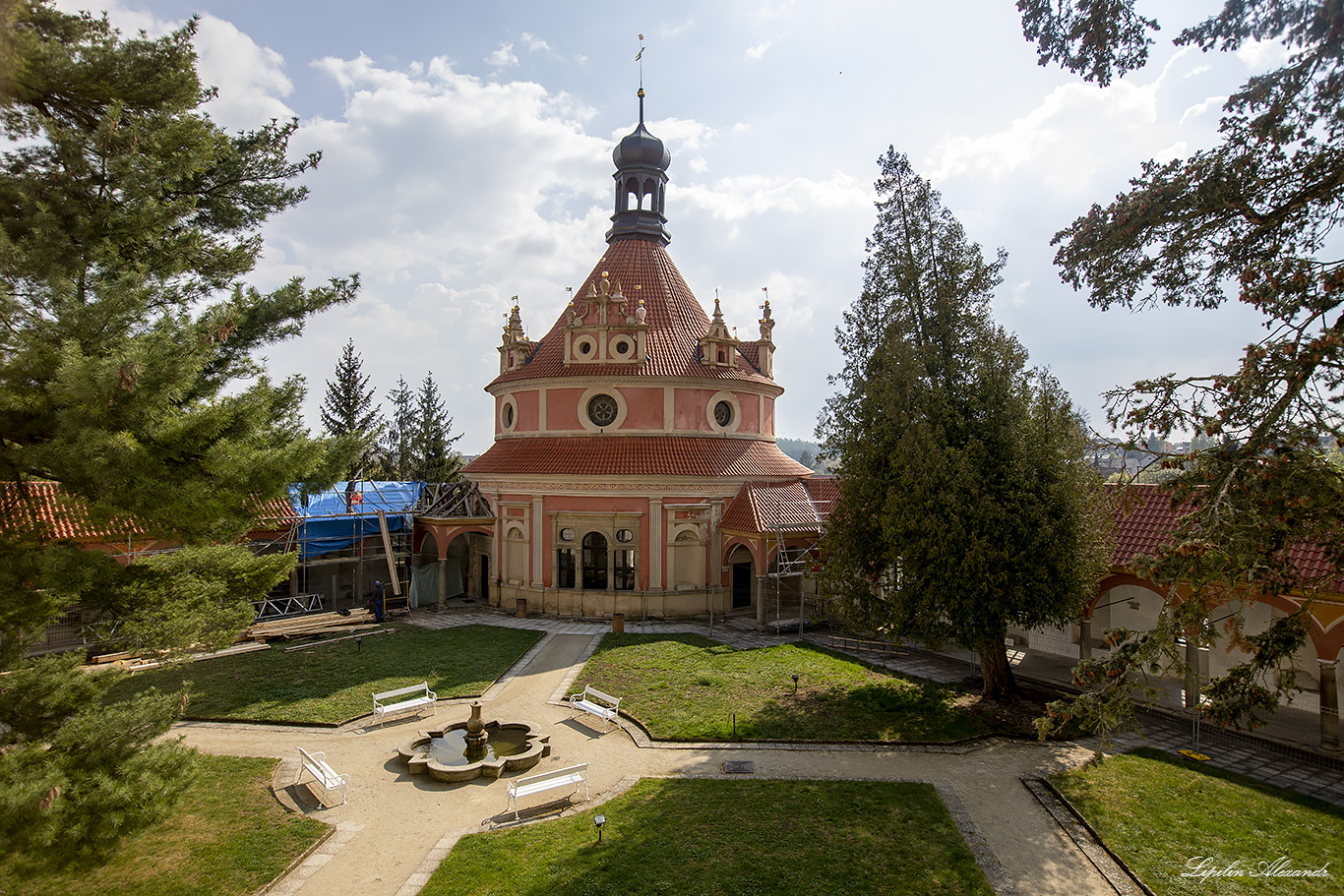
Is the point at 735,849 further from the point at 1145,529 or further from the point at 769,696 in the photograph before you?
the point at 1145,529

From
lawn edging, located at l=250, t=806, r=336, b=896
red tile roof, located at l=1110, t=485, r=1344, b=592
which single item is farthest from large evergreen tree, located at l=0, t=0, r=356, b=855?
red tile roof, located at l=1110, t=485, r=1344, b=592

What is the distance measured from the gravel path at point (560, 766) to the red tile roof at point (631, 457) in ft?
36.4

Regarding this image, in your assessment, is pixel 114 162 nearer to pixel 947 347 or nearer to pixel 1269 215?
pixel 1269 215

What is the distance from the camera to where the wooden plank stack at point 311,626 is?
2348 centimetres

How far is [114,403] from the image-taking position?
7203 millimetres

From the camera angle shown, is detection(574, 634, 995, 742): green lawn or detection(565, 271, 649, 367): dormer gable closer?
detection(574, 634, 995, 742): green lawn

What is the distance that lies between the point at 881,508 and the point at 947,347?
173 inches

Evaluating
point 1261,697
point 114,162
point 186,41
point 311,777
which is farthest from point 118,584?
point 1261,697

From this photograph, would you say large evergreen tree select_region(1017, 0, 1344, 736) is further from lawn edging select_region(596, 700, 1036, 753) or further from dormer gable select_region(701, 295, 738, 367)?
dormer gable select_region(701, 295, 738, 367)

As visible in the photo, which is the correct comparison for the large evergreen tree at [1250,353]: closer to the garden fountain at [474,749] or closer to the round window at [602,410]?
the garden fountain at [474,749]

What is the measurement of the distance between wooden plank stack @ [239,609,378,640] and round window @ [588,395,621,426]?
473 inches

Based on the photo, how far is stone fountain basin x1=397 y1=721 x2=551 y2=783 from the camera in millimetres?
12945

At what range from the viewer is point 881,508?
1647 cm

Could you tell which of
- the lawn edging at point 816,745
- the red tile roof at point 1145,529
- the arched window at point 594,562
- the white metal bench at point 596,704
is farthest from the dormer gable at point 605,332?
the red tile roof at point 1145,529
